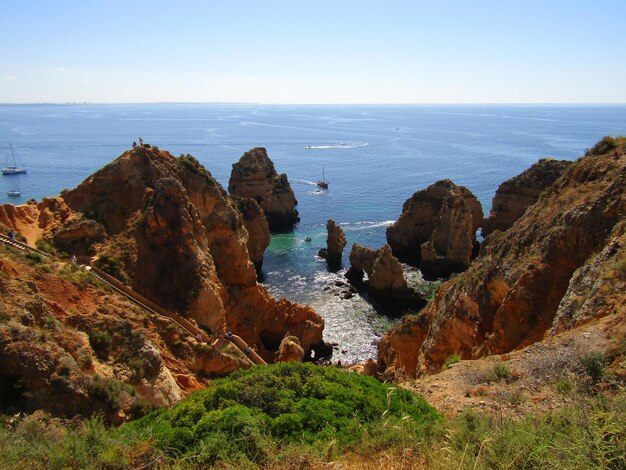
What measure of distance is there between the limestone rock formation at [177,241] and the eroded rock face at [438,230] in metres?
27.8

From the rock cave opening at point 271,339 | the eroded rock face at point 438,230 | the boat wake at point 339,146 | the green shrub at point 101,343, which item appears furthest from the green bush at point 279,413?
the boat wake at point 339,146

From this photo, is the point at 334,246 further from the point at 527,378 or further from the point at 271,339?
the point at 527,378

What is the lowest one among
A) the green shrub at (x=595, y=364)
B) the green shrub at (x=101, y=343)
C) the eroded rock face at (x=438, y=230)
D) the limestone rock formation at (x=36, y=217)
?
the eroded rock face at (x=438, y=230)

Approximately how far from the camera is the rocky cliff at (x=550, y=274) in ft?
53.3

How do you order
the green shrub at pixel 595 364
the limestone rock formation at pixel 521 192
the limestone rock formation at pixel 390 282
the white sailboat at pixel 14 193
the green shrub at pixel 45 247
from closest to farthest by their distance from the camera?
the green shrub at pixel 595 364
the green shrub at pixel 45 247
the limestone rock formation at pixel 390 282
the limestone rock formation at pixel 521 192
the white sailboat at pixel 14 193

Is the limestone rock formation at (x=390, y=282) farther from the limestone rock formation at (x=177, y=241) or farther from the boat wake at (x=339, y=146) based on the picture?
the boat wake at (x=339, y=146)

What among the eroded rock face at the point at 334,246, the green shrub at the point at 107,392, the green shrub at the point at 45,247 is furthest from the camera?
the eroded rock face at the point at 334,246

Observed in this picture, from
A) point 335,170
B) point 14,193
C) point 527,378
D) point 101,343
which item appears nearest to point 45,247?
point 101,343

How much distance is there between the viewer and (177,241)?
27.3 meters

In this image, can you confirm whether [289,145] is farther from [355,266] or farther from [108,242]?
[108,242]

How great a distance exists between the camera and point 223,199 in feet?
117

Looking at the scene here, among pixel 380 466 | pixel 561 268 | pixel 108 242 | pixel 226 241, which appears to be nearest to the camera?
pixel 380 466

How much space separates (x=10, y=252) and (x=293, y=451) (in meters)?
17.2

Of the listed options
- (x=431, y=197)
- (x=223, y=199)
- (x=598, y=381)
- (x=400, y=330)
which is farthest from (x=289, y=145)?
(x=598, y=381)
